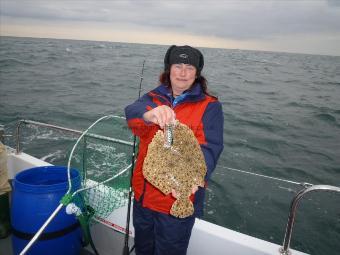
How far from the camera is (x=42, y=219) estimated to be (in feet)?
8.98

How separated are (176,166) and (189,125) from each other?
0.43 m

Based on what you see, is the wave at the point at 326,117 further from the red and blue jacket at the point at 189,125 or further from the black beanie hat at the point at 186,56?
the red and blue jacket at the point at 189,125

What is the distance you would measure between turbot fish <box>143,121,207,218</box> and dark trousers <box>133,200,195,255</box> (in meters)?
0.41

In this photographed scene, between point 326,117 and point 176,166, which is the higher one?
point 176,166

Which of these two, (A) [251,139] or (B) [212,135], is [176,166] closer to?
(B) [212,135]

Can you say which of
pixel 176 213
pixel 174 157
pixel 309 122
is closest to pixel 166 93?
pixel 174 157

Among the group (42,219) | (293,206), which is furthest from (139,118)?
(293,206)

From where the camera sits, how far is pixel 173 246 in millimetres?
2414

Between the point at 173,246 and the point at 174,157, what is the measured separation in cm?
85

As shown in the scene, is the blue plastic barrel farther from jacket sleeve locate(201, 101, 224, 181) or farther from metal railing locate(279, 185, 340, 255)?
metal railing locate(279, 185, 340, 255)

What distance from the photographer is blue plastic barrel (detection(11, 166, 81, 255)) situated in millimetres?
2736

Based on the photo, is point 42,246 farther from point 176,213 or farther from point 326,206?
point 326,206

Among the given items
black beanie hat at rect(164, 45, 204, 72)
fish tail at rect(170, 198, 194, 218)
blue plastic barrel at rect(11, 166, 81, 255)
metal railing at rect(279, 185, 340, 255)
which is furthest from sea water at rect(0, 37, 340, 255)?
blue plastic barrel at rect(11, 166, 81, 255)

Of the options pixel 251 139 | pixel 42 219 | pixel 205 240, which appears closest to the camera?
pixel 42 219
